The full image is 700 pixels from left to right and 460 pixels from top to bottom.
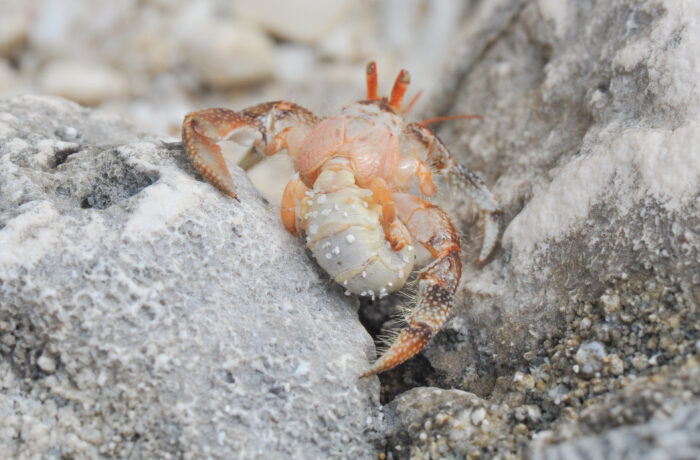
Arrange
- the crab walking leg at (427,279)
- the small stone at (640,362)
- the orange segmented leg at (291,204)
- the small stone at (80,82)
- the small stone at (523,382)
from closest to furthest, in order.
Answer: the small stone at (640,362), the small stone at (523,382), the crab walking leg at (427,279), the orange segmented leg at (291,204), the small stone at (80,82)

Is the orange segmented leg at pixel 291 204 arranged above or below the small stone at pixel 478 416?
above

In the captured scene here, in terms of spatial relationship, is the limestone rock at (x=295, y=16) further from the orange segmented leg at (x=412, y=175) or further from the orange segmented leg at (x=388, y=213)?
the orange segmented leg at (x=388, y=213)

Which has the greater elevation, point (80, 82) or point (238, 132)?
point (238, 132)

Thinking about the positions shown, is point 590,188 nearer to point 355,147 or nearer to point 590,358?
point 590,358

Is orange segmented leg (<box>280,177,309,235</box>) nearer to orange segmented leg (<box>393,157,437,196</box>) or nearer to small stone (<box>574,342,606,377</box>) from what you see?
orange segmented leg (<box>393,157,437,196</box>)

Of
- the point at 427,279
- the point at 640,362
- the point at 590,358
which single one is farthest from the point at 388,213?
the point at 640,362


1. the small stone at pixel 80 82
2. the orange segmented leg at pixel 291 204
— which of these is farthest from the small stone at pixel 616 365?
the small stone at pixel 80 82

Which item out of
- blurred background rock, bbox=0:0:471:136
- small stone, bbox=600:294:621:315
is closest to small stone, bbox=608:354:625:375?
small stone, bbox=600:294:621:315
